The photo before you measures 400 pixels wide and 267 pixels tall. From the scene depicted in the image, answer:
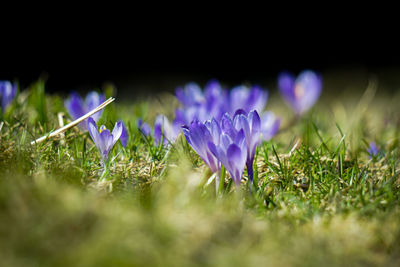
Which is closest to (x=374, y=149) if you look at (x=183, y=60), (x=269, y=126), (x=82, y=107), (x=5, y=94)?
(x=269, y=126)

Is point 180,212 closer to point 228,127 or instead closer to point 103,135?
point 228,127

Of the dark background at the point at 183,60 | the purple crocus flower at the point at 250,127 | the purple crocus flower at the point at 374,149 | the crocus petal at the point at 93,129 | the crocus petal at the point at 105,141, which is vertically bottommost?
the purple crocus flower at the point at 374,149

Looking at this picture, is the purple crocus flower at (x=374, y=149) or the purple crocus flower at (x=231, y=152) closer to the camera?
the purple crocus flower at (x=231, y=152)

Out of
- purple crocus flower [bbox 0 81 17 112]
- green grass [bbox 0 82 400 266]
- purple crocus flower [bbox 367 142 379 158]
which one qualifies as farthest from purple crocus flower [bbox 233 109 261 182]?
purple crocus flower [bbox 0 81 17 112]

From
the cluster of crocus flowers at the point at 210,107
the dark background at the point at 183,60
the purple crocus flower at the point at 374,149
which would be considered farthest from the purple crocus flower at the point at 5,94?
the dark background at the point at 183,60

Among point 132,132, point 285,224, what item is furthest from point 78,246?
point 132,132

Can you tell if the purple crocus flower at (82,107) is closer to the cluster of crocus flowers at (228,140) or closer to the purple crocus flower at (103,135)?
the purple crocus flower at (103,135)
